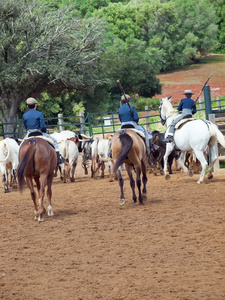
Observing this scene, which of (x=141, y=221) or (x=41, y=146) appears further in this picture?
(x=41, y=146)

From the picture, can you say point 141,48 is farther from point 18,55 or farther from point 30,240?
point 30,240

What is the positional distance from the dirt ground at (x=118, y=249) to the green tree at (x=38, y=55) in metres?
24.0

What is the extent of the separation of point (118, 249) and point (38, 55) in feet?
101

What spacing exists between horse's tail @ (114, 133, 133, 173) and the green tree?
23750 mm

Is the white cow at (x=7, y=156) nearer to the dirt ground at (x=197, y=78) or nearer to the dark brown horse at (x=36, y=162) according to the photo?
the dark brown horse at (x=36, y=162)

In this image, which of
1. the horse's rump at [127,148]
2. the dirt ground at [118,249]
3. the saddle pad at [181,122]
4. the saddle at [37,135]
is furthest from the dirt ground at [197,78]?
the saddle at [37,135]

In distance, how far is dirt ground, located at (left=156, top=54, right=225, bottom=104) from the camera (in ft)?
165

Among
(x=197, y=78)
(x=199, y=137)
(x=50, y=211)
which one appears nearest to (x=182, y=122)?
(x=199, y=137)

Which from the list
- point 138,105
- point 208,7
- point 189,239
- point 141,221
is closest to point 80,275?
point 189,239

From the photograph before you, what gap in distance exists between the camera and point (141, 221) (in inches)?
366

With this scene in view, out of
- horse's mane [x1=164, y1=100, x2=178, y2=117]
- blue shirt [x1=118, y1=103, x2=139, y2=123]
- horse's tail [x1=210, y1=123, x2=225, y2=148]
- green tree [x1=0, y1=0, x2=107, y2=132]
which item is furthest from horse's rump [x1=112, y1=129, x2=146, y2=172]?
green tree [x1=0, y1=0, x2=107, y2=132]

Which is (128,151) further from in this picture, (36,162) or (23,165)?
(23,165)

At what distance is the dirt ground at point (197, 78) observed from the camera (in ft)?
165

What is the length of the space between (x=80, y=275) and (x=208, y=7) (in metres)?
62.7
